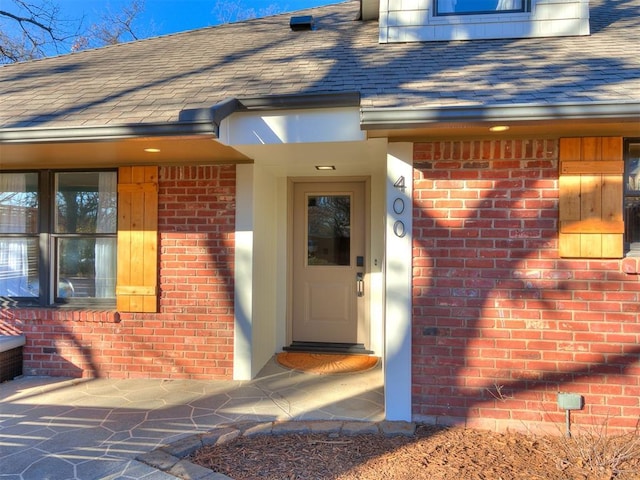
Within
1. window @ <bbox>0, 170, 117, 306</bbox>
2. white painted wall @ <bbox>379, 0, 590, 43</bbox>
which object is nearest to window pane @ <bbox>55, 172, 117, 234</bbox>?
window @ <bbox>0, 170, 117, 306</bbox>

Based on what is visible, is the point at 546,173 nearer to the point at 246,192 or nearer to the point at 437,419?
the point at 437,419

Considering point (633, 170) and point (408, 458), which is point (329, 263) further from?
point (633, 170)

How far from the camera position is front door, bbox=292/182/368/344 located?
555 centimetres

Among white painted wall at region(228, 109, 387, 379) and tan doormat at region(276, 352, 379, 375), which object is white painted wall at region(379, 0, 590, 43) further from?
tan doormat at region(276, 352, 379, 375)

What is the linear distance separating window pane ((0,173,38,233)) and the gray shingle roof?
100 cm

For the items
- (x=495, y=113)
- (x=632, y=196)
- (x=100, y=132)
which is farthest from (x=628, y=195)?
(x=100, y=132)

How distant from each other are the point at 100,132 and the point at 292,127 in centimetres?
159

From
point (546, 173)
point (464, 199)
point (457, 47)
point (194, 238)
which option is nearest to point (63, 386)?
point (194, 238)

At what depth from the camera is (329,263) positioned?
18.6 feet

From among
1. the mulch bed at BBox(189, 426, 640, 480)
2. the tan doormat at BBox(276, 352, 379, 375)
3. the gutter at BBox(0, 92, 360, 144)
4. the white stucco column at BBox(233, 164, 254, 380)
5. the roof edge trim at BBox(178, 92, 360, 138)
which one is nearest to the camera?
the mulch bed at BBox(189, 426, 640, 480)

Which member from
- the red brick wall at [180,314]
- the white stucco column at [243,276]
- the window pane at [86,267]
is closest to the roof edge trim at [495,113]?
the white stucco column at [243,276]

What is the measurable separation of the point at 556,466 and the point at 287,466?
6.10ft

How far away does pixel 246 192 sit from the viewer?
444cm

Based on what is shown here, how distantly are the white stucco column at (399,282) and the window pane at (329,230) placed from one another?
7.06 feet
